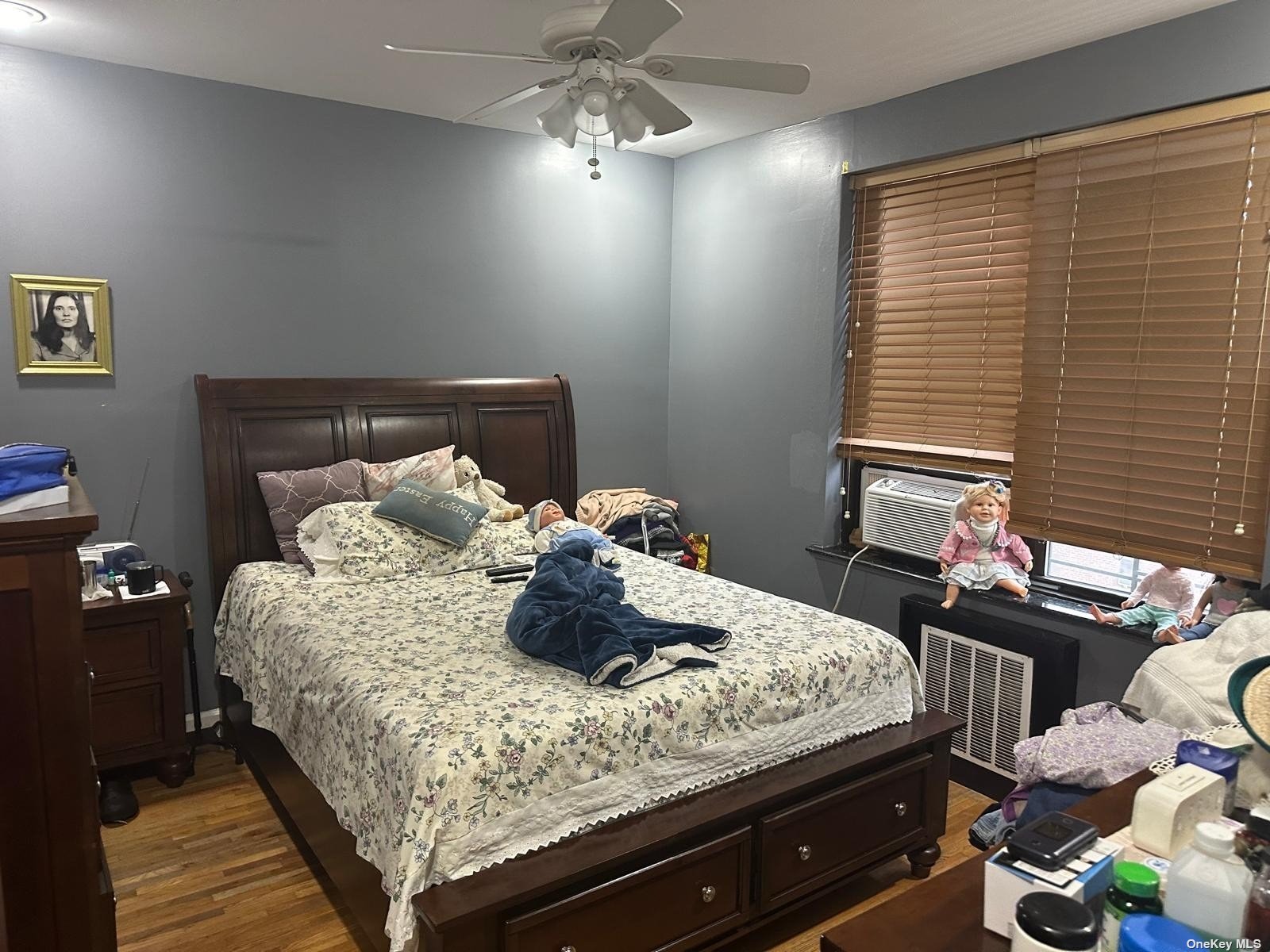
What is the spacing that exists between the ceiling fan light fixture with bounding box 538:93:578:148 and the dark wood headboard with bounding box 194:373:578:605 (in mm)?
1670

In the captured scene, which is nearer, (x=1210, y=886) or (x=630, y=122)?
(x=1210, y=886)

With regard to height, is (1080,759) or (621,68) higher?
(621,68)

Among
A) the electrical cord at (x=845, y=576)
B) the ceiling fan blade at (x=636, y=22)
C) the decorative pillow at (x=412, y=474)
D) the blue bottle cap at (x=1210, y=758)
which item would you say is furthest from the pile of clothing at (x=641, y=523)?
the blue bottle cap at (x=1210, y=758)

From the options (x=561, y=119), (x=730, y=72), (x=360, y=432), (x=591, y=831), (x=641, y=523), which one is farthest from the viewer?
(x=641, y=523)

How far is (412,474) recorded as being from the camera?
3.68m

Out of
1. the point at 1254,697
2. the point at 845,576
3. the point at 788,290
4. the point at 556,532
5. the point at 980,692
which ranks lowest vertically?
the point at 980,692

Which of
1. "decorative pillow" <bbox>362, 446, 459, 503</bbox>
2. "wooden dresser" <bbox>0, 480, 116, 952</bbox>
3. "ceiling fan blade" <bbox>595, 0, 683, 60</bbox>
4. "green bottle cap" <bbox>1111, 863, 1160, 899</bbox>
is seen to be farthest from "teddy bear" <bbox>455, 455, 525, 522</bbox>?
"green bottle cap" <bbox>1111, 863, 1160, 899</bbox>

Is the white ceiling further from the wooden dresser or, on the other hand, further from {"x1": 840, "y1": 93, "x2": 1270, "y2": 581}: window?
the wooden dresser

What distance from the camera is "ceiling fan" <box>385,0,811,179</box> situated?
6.40ft

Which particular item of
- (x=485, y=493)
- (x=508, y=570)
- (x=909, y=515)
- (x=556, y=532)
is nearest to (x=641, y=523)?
(x=556, y=532)

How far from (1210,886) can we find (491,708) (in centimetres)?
153

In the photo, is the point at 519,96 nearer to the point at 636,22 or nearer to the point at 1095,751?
the point at 636,22

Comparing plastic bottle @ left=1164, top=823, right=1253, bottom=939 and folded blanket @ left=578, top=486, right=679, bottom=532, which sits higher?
plastic bottle @ left=1164, top=823, right=1253, bottom=939

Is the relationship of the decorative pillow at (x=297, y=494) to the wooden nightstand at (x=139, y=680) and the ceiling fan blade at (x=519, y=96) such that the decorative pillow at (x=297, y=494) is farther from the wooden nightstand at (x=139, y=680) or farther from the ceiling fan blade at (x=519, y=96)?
the ceiling fan blade at (x=519, y=96)
